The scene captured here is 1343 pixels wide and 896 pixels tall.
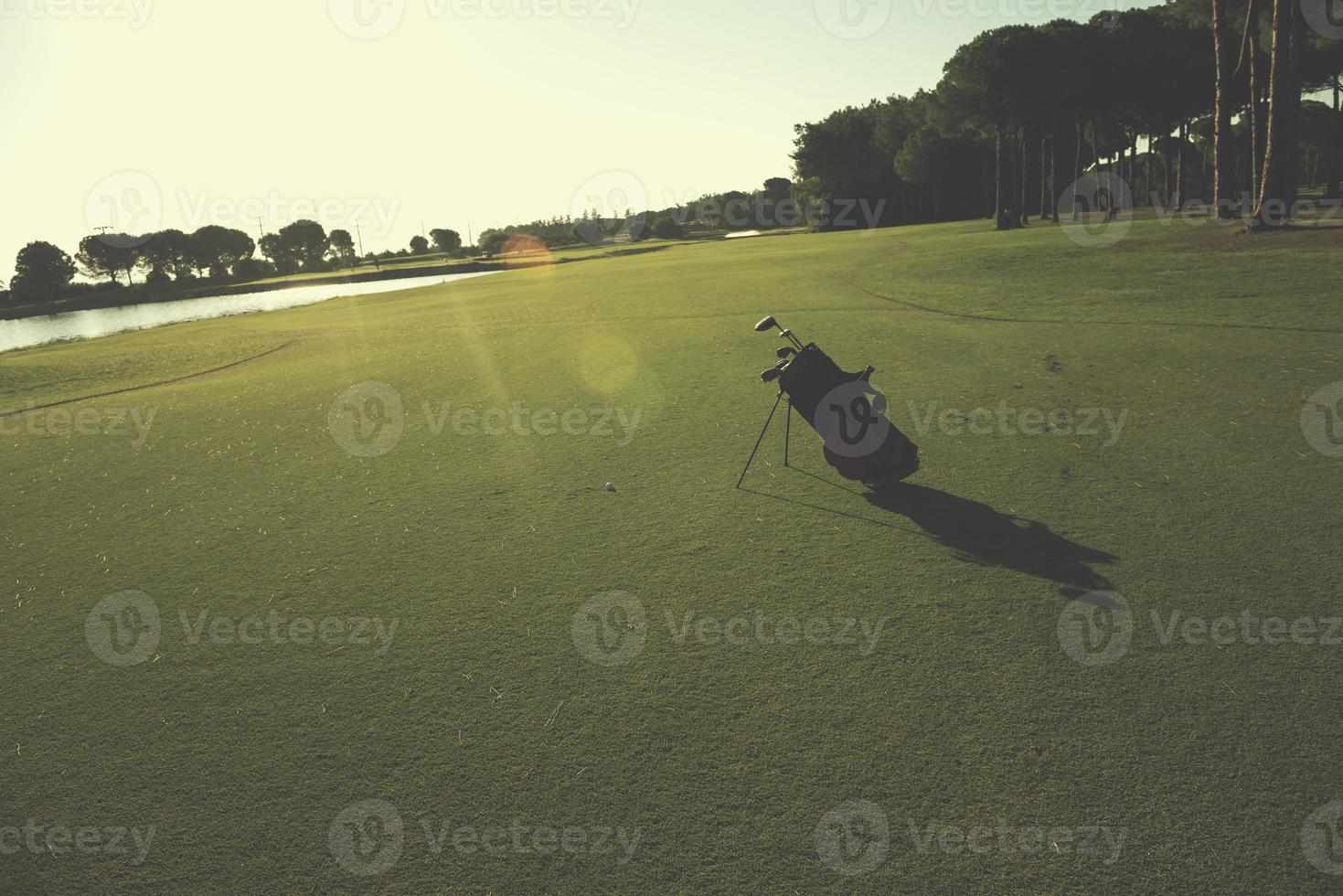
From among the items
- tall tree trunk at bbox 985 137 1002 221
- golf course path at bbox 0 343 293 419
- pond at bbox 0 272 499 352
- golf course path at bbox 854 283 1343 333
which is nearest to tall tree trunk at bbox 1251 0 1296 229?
golf course path at bbox 854 283 1343 333

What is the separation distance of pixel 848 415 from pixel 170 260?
163045mm

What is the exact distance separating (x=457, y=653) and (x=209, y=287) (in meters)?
146

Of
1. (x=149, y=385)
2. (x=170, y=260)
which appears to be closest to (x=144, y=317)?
(x=149, y=385)

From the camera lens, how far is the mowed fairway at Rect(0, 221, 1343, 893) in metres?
3.67

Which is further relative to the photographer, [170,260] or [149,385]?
[170,260]

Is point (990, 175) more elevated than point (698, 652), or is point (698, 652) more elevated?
point (990, 175)

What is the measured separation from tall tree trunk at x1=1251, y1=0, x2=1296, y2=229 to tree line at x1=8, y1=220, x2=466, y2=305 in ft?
449

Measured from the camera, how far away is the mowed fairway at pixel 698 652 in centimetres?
367

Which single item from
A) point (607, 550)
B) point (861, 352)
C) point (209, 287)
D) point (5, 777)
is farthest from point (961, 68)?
point (209, 287)

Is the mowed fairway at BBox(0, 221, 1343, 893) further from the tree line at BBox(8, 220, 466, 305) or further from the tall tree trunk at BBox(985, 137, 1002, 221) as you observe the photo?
the tree line at BBox(8, 220, 466, 305)

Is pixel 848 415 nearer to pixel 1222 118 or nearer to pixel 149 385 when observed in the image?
pixel 149 385

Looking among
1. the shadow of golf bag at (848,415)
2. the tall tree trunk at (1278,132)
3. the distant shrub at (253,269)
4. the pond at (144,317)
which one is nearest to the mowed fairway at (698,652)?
the shadow of golf bag at (848,415)

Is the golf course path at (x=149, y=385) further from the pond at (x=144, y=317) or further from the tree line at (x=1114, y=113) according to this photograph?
the tree line at (x=1114, y=113)

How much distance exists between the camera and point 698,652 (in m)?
5.23
